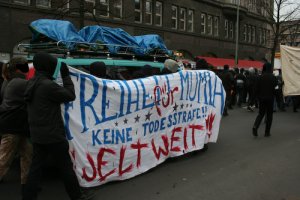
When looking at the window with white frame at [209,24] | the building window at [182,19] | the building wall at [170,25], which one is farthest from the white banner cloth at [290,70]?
the window with white frame at [209,24]

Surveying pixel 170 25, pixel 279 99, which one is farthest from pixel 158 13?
pixel 279 99

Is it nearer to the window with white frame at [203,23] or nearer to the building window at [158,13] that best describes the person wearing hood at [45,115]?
the building window at [158,13]

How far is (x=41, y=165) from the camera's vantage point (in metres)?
4.18

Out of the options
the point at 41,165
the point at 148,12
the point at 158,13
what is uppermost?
the point at 158,13

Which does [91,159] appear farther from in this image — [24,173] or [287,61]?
[287,61]

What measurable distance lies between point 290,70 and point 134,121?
8816mm

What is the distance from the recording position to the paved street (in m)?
4.84

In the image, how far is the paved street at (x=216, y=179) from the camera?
4840 mm

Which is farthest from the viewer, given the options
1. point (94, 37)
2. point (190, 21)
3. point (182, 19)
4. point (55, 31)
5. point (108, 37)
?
point (190, 21)

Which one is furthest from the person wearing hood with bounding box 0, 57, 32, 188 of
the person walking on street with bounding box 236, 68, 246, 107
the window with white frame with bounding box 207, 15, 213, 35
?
the window with white frame with bounding box 207, 15, 213, 35

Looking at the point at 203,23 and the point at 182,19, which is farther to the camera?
the point at 203,23

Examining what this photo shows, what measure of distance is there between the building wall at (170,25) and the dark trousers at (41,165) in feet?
46.9

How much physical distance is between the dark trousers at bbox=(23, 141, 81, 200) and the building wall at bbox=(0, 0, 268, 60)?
1428cm

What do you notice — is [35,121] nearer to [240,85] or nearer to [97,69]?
[97,69]
